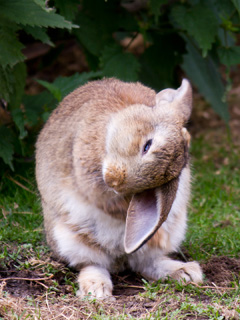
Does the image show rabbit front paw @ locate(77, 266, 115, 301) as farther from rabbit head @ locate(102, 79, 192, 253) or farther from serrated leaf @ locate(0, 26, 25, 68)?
serrated leaf @ locate(0, 26, 25, 68)

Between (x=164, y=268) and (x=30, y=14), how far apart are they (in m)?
2.02

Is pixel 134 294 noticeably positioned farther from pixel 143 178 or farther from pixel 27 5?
pixel 27 5

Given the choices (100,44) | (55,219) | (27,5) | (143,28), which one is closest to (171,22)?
(143,28)

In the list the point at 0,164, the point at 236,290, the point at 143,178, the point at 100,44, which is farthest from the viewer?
the point at 100,44

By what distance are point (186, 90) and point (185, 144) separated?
632 mm

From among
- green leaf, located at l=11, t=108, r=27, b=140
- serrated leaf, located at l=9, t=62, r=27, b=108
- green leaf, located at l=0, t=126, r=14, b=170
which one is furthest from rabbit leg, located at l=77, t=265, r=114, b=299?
serrated leaf, located at l=9, t=62, r=27, b=108

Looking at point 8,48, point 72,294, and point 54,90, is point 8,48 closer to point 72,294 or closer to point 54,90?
point 54,90

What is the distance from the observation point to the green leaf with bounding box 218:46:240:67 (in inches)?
205

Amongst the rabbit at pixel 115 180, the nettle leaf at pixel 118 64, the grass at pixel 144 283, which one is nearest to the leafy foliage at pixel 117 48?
the nettle leaf at pixel 118 64

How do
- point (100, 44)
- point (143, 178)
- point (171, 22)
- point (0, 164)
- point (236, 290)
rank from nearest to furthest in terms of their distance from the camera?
point (143, 178)
point (236, 290)
point (0, 164)
point (100, 44)
point (171, 22)

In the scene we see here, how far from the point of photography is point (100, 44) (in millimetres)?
5539

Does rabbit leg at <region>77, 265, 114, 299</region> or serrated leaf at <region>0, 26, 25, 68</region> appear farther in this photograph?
serrated leaf at <region>0, 26, 25, 68</region>

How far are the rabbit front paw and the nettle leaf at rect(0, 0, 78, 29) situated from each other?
1686 mm

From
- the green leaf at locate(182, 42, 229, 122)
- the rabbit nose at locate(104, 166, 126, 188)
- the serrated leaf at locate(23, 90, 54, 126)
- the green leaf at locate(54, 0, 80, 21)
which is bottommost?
the green leaf at locate(182, 42, 229, 122)
